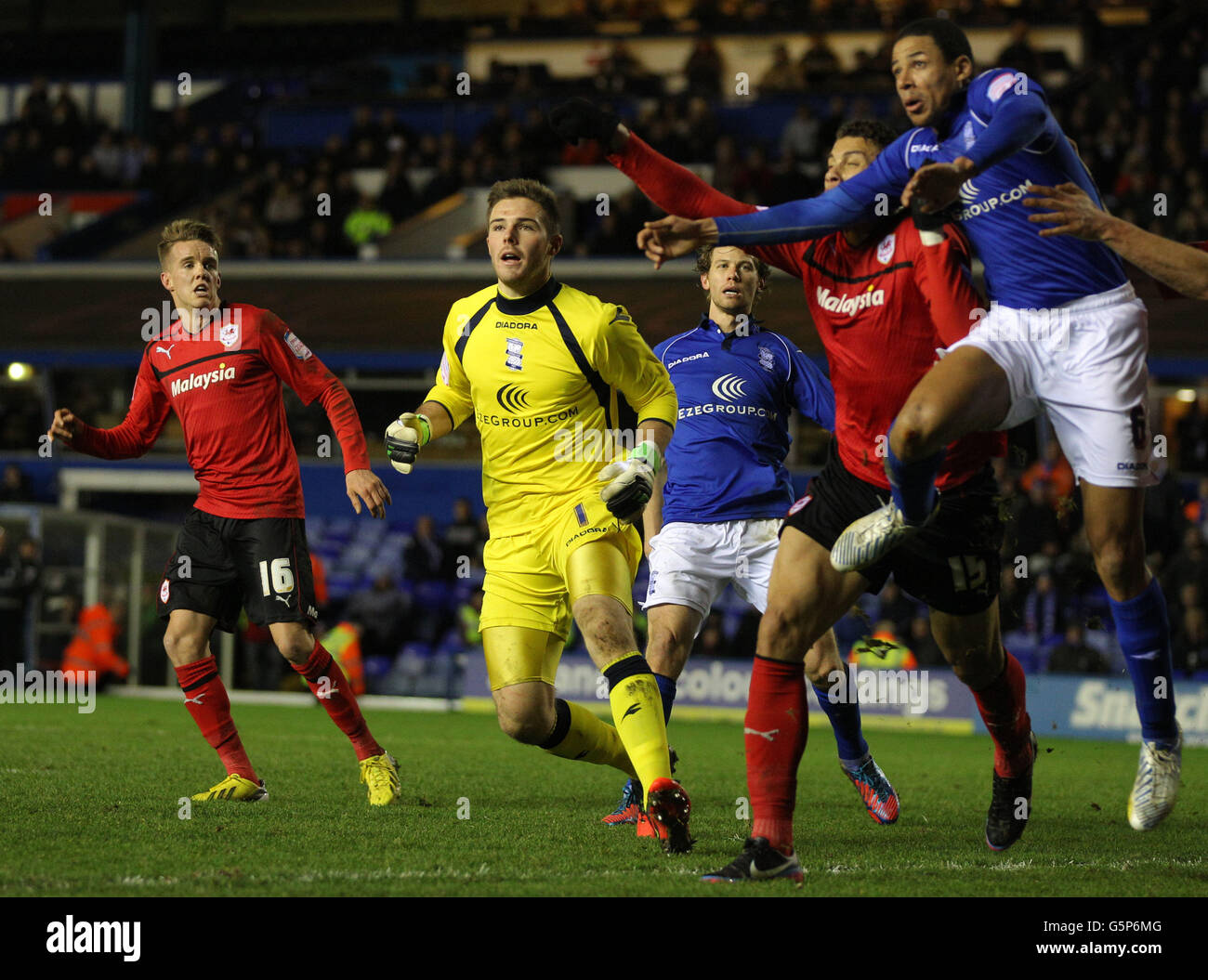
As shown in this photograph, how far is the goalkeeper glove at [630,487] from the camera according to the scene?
17.3 feet

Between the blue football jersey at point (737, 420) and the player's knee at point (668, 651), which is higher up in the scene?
the blue football jersey at point (737, 420)

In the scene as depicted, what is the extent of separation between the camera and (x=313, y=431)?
19.6 meters

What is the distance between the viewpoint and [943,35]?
15.9 ft

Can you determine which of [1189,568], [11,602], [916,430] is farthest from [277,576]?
[11,602]

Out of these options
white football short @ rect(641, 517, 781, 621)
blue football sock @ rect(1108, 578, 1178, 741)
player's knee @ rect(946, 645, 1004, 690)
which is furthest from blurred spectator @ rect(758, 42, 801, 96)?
blue football sock @ rect(1108, 578, 1178, 741)

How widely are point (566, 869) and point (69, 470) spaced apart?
17284 mm

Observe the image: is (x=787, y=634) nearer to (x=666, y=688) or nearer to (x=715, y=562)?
(x=666, y=688)

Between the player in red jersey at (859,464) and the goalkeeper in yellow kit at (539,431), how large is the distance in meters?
0.88

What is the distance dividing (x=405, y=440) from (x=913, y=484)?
199 cm

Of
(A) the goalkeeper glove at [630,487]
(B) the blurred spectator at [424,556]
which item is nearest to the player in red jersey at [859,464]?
(A) the goalkeeper glove at [630,487]

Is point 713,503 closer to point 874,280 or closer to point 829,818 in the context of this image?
point 829,818

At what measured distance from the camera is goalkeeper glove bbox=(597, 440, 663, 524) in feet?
→ 17.3

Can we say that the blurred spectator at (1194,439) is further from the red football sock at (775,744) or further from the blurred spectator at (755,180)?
the red football sock at (775,744)

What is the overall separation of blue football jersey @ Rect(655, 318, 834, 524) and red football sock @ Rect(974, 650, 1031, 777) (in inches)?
70.7
